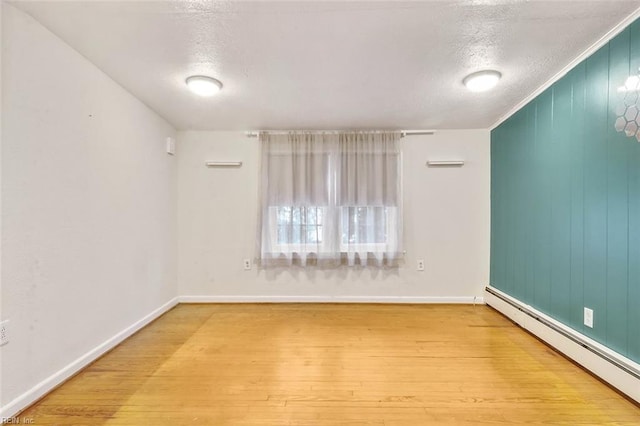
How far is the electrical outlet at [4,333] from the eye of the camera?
1.40 meters

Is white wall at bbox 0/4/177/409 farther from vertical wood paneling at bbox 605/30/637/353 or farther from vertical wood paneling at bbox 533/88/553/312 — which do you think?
vertical wood paneling at bbox 533/88/553/312

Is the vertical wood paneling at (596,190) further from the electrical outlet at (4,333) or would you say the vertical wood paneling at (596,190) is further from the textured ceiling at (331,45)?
the electrical outlet at (4,333)

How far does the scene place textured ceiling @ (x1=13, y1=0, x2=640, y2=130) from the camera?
148 centimetres

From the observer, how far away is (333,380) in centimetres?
179

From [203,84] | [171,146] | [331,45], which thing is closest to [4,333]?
[203,84]

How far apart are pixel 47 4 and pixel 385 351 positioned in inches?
119

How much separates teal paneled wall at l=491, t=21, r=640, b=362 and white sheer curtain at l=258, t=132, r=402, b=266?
1.21 meters


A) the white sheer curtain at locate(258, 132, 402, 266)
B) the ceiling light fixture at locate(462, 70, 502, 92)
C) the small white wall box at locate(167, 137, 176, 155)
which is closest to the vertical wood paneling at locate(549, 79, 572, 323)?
the ceiling light fixture at locate(462, 70, 502, 92)

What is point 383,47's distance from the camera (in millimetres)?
1766

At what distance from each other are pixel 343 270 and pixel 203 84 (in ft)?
7.97

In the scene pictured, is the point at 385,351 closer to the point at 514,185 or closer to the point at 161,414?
the point at 161,414

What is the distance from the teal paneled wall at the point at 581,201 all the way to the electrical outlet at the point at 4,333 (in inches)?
135

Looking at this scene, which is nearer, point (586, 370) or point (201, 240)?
point (586, 370)

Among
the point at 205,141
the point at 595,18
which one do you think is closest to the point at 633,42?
the point at 595,18
